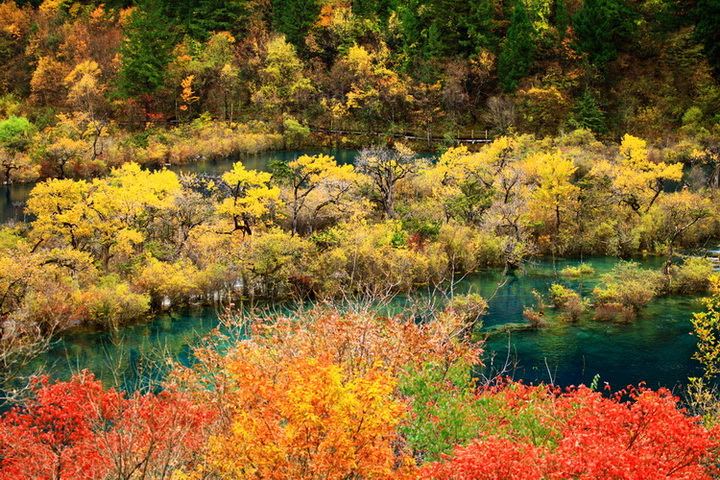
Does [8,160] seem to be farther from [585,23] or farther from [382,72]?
[585,23]

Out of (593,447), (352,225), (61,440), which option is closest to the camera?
(593,447)

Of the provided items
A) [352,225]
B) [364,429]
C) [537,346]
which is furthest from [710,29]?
[364,429]

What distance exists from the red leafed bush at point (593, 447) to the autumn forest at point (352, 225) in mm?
51

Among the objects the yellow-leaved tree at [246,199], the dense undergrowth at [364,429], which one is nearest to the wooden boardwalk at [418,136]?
the yellow-leaved tree at [246,199]

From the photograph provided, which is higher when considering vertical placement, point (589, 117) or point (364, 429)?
point (589, 117)

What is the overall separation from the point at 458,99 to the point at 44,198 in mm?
44318

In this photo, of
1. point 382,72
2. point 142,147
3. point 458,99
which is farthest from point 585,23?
point 142,147

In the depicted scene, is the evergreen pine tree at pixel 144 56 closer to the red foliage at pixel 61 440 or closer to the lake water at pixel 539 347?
the lake water at pixel 539 347

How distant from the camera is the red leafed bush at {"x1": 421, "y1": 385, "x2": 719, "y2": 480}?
26.0 feet

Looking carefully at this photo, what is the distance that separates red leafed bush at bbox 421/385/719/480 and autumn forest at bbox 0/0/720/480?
0.17 feet

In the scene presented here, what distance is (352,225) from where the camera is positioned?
3297 centimetres

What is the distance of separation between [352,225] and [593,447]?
25.2 metres

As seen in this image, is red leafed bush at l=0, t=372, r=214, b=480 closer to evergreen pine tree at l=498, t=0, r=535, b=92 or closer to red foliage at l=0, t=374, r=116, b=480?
red foliage at l=0, t=374, r=116, b=480

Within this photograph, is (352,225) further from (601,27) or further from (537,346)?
(601,27)
